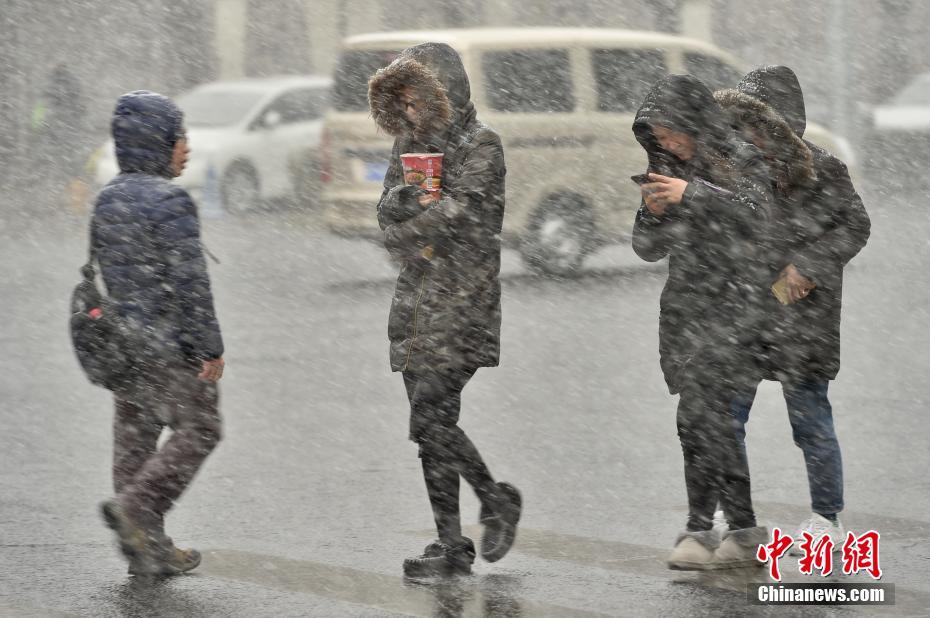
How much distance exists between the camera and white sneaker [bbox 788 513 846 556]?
18.6ft

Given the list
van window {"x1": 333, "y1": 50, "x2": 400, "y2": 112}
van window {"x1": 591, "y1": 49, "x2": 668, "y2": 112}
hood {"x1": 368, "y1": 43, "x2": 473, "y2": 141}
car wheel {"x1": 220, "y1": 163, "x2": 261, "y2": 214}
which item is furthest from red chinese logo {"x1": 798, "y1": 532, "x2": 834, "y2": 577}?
car wheel {"x1": 220, "y1": 163, "x2": 261, "y2": 214}

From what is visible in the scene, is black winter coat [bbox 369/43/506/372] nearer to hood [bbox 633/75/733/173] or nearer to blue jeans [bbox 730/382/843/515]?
hood [bbox 633/75/733/173]

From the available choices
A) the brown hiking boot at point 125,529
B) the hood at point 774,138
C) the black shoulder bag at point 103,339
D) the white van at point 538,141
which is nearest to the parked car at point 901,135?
the white van at point 538,141

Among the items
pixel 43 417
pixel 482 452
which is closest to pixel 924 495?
pixel 482 452

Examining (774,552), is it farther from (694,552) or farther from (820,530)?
(820,530)

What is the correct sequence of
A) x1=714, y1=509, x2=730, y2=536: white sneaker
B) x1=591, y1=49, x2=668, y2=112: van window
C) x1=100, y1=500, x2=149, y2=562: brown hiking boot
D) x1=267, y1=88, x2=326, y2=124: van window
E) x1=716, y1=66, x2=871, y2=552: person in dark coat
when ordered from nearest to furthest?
x1=100, y1=500, x2=149, y2=562: brown hiking boot, x1=716, y1=66, x2=871, y2=552: person in dark coat, x1=714, y1=509, x2=730, y2=536: white sneaker, x1=591, y1=49, x2=668, y2=112: van window, x1=267, y1=88, x2=326, y2=124: van window

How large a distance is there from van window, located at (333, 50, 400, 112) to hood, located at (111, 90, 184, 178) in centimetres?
926

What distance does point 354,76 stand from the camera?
1506 cm

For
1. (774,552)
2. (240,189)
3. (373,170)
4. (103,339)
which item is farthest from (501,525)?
(240,189)

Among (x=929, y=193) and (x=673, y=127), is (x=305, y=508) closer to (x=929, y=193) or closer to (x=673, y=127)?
(x=673, y=127)

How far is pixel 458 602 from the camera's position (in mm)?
5152

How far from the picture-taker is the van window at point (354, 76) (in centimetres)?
1497

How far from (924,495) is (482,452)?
2.04m

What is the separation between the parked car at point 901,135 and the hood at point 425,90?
2153 centimetres
